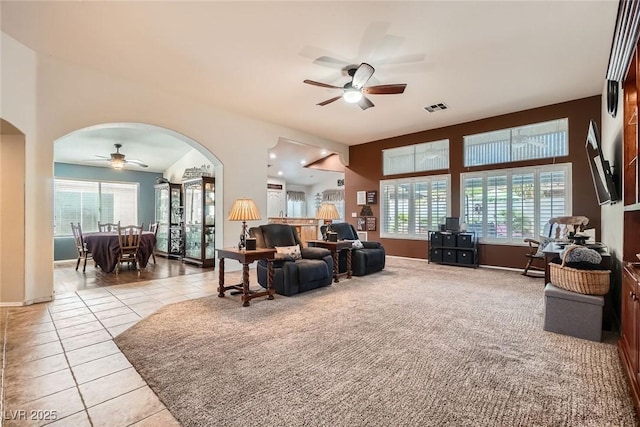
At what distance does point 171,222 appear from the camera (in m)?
7.64

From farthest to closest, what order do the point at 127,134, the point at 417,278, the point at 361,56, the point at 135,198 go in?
the point at 135,198
the point at 127,134
the point at 417,278
the point at 361,56

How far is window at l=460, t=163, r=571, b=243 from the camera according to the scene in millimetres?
5500

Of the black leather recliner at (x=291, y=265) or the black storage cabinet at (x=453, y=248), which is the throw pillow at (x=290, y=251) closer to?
the black leather recliner at (x=291, y=265)

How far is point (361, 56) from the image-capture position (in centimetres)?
372

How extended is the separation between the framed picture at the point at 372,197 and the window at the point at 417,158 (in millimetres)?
611

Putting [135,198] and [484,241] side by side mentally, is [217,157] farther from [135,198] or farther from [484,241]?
[484,241]

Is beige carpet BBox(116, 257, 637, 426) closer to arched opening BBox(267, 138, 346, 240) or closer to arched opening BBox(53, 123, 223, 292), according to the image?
arched opening BBox(53, 123, 223, 292)

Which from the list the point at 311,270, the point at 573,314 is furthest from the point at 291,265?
the point at 573,314

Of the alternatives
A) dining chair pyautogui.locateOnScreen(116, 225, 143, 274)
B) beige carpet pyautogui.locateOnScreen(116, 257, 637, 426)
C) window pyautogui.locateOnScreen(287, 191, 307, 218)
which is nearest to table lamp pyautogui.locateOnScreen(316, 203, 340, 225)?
beige carpet pyautogui.locateOnScreen(116, 257, 637, 426)

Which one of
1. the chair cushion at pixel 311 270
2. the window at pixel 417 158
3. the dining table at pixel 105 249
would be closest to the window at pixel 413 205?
the window at pixel 417 158

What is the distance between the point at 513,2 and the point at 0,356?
5347 millimetres

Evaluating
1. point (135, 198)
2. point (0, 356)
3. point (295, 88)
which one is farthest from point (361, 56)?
point (135, 198)

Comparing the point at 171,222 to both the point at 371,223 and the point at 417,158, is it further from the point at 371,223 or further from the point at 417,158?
the point at 417,158

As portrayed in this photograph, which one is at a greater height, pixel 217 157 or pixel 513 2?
pixel 513 2
